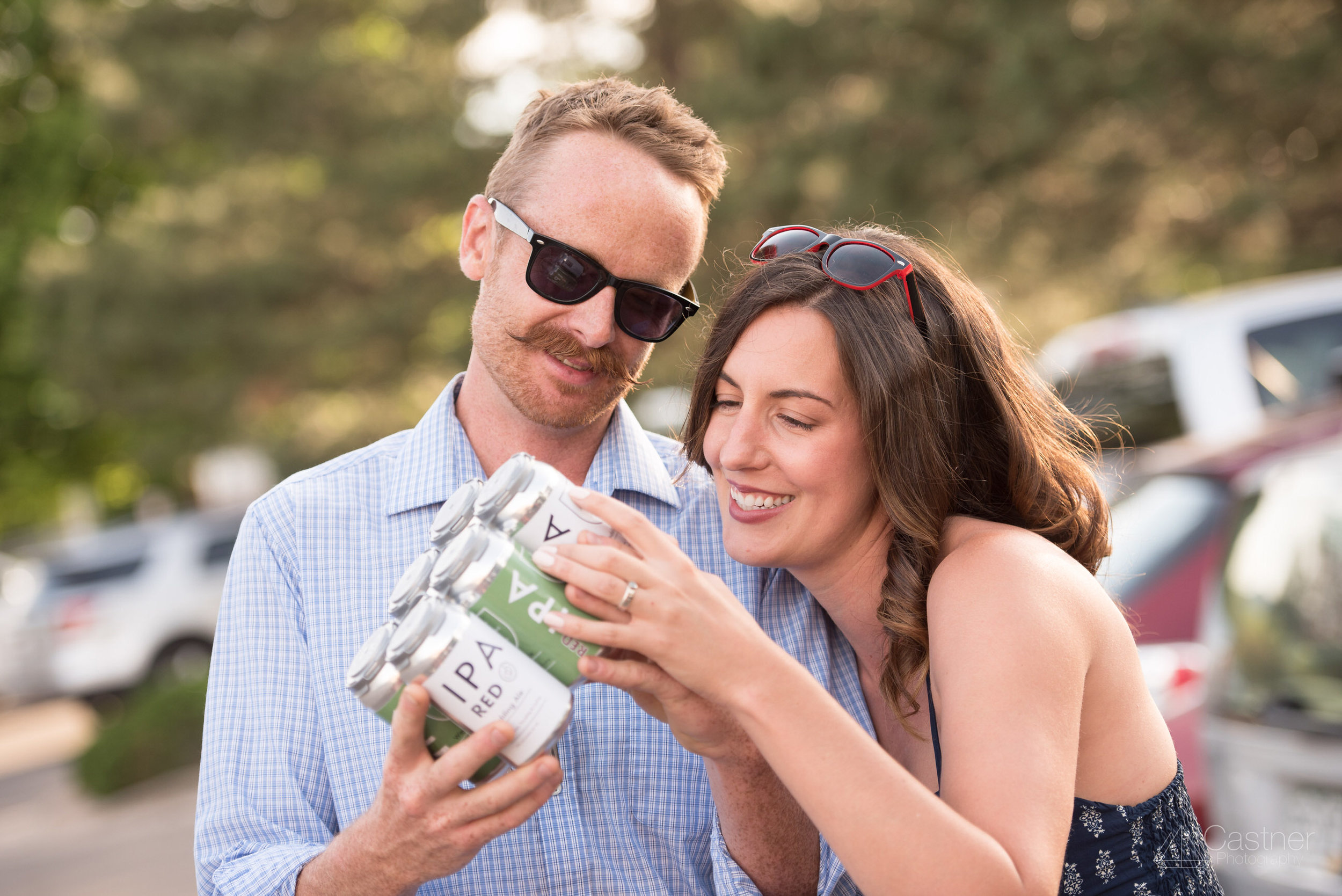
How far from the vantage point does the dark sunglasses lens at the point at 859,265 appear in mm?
2213

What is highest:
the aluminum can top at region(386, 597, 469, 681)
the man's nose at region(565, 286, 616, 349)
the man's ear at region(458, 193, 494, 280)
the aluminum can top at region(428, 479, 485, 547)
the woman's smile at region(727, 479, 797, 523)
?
the man's ear at region(458, 193, 494, 280)

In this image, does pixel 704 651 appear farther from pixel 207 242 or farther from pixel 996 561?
pixel 207 242

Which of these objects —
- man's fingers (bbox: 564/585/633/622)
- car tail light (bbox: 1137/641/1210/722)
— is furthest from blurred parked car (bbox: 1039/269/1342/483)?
man's fingers (bbox: 564/585/633/622)

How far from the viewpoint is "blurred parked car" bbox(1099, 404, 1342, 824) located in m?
3.96

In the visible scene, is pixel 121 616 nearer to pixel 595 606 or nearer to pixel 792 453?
pixel 792 453

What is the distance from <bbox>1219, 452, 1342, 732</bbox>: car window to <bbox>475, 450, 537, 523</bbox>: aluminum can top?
8.70 feet

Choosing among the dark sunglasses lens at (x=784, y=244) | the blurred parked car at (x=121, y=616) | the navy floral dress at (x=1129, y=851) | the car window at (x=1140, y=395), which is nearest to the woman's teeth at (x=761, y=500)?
the navy floral dress at (x=1129, y=851)

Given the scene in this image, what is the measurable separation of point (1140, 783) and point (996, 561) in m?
0.54

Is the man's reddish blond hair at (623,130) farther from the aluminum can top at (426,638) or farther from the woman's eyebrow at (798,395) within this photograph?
the aluminum can top at (426,638)

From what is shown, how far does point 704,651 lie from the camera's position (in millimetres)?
1598

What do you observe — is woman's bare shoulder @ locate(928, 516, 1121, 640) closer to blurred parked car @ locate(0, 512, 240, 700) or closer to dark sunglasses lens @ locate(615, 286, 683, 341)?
dark sunglasses lens @ locate(615, 286, 683, 341)

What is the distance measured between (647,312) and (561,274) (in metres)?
0.20

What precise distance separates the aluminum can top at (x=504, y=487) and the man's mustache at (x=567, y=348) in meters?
0.70

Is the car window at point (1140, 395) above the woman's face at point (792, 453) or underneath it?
above
